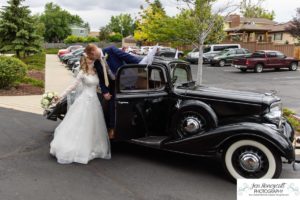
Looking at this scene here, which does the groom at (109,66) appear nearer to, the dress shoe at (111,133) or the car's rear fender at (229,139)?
the dress shoe at (111,133)

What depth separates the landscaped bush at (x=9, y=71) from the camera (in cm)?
1267

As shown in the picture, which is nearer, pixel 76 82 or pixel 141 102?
pixel 141 102

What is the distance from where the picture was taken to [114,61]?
19.4 feet

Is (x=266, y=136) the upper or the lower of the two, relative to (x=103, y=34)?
lower

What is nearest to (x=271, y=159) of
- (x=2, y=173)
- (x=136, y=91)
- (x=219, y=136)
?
(x=219, y=136)

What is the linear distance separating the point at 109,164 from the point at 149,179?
2.84 feet

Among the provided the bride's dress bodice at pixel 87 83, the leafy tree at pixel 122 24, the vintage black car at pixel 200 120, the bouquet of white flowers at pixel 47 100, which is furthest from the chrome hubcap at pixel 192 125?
the leafy tree at pixel 122 24

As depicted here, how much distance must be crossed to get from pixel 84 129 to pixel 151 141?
112 cm

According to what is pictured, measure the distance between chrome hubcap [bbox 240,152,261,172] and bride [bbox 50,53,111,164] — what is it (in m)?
2.21

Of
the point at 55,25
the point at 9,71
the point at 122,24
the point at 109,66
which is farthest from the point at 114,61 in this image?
the point at 122,24

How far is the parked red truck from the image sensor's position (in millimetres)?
25734

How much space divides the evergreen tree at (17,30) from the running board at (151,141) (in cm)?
2276

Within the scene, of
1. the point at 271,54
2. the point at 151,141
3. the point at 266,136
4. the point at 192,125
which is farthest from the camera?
the point at 271,54

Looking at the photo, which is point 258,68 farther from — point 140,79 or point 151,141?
point 151,141
